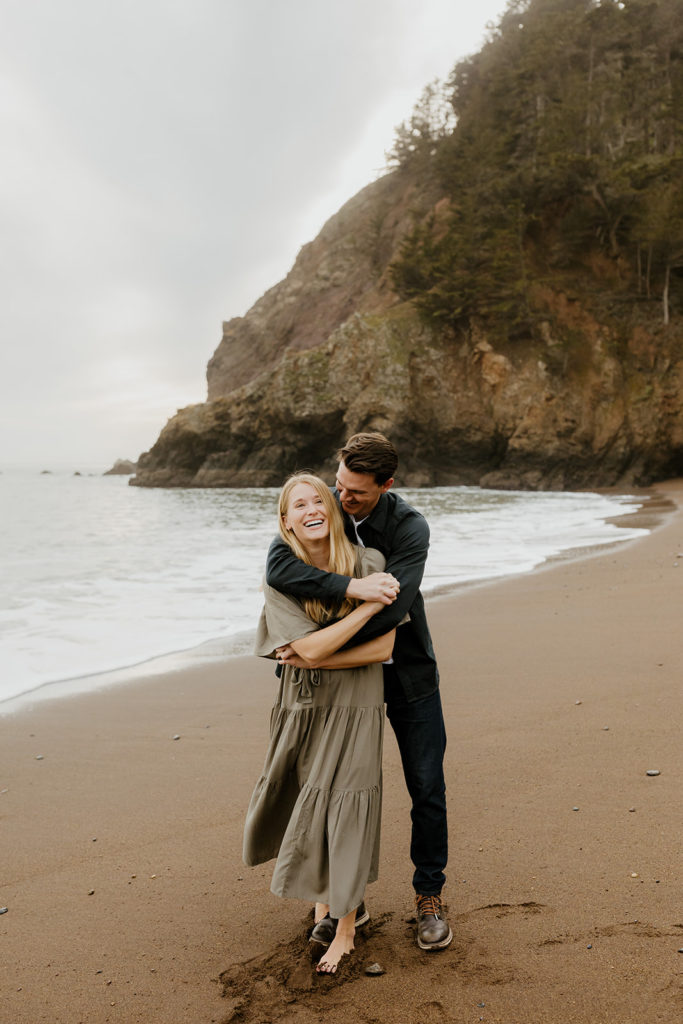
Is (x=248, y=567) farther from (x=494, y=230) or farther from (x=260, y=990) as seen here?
(x=494, y=230)

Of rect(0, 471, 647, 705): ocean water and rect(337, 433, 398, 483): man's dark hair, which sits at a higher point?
rect(337, 433, 398, 483): man's dark hair

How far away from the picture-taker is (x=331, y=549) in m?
2.27

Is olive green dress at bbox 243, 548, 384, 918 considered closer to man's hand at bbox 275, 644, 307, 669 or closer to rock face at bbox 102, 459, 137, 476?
man's hand at bbox 275, 644, 307, 669

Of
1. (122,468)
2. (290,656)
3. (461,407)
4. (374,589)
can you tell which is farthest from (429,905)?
(122,468)

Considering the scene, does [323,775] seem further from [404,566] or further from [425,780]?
[404,566]

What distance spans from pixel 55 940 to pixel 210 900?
54cm

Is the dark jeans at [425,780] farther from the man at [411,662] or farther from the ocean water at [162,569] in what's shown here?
the ocean water at [162,569]

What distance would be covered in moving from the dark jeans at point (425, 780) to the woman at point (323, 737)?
0.16 m

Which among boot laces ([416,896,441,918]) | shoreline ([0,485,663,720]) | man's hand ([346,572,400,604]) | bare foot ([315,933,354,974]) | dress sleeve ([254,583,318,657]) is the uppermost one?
man's hand ([346,572,400,604])

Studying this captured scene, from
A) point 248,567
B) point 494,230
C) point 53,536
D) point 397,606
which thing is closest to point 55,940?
point 397,606

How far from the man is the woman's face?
3.2 inches

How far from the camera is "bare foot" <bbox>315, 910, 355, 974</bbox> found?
7.27ft

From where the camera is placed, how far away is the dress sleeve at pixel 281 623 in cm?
222

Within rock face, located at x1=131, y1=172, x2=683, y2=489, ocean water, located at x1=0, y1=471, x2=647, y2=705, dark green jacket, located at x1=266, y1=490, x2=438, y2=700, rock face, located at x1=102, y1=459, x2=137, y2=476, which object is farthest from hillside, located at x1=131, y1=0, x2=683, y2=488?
rock face, located at x1=102, y1=459, x2=137, y2=476
